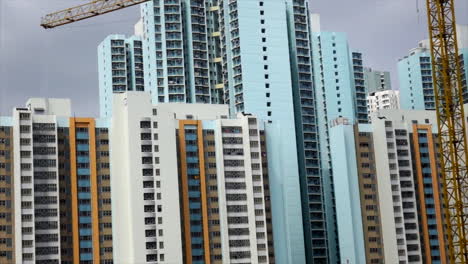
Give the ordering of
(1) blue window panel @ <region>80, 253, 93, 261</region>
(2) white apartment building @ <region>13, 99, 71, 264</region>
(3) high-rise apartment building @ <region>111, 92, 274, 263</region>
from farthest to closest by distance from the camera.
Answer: (1) blue window panel @ <region>80, 253, 93, 261</region>, (3) high-rise apartment building @ <region>111, 92, 274, 263</region>, (2) white apartment building @ <region>13, 99, 71, 264</region>

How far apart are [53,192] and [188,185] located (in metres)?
21.1

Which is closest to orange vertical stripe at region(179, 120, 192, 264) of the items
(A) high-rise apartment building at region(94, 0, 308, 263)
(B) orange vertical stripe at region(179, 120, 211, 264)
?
(B) orange vertical stripe at region(179, 120, 211, 264)

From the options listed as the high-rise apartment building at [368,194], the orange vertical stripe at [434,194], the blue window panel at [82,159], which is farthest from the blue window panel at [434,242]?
the blue window panel at [82,159]

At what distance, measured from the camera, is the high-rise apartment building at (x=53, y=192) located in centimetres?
13675

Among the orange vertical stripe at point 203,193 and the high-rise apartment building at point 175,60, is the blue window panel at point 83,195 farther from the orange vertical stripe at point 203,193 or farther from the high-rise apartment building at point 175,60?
the high-rise apartment building at point 175,60

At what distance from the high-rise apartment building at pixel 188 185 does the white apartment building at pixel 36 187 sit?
9.03 m

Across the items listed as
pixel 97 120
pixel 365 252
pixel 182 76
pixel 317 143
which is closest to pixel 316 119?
pixel 317 143

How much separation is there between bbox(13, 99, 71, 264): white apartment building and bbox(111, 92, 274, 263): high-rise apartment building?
29.6 ft

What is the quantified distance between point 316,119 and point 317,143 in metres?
6.21

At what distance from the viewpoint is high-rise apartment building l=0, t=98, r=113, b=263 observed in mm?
136750

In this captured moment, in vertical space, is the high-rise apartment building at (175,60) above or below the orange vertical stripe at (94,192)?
above

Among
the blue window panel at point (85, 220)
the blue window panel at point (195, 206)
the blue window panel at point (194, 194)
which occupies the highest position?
the blue window panel at point (194, 194)

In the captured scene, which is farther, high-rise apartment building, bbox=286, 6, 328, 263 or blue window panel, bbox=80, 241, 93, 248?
high-rise apartment building, bbox=286, 6, 328, 263

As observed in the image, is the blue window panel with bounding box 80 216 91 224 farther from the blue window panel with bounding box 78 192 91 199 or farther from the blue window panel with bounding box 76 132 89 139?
the blue window panel with bounding box 76 132 89 139
